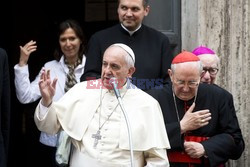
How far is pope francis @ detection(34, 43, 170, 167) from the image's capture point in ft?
15.4

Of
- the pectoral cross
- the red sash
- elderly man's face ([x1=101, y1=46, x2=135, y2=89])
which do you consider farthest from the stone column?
the pectoral cross

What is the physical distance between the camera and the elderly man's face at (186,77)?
16.4 feet

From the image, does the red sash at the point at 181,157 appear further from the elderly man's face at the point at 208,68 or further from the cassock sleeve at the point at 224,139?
the elderly man's face at the point at 208,68

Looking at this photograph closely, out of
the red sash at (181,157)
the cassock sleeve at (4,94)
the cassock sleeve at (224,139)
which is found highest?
the cassock sleeve at (4,94)

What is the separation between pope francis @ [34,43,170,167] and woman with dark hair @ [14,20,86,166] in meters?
1.20

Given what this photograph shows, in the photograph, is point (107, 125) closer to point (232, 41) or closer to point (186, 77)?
point (186, 77)

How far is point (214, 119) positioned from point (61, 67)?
1580 mm

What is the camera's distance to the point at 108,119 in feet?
15.8

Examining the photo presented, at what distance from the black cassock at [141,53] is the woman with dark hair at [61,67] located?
0.30 m

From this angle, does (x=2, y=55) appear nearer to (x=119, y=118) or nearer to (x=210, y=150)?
(x=119, y=118)

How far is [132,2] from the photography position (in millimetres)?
5664

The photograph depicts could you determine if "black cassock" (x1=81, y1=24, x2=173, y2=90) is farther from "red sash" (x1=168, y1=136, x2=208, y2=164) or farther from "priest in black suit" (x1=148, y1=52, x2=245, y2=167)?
"red sash" (x1=168, y1=136, x2=208, y2=164)

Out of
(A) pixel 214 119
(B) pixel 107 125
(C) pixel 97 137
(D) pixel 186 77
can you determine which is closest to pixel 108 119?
(B) pixel 107 125

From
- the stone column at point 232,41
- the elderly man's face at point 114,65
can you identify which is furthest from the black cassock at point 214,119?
the stone column at point 232,41
